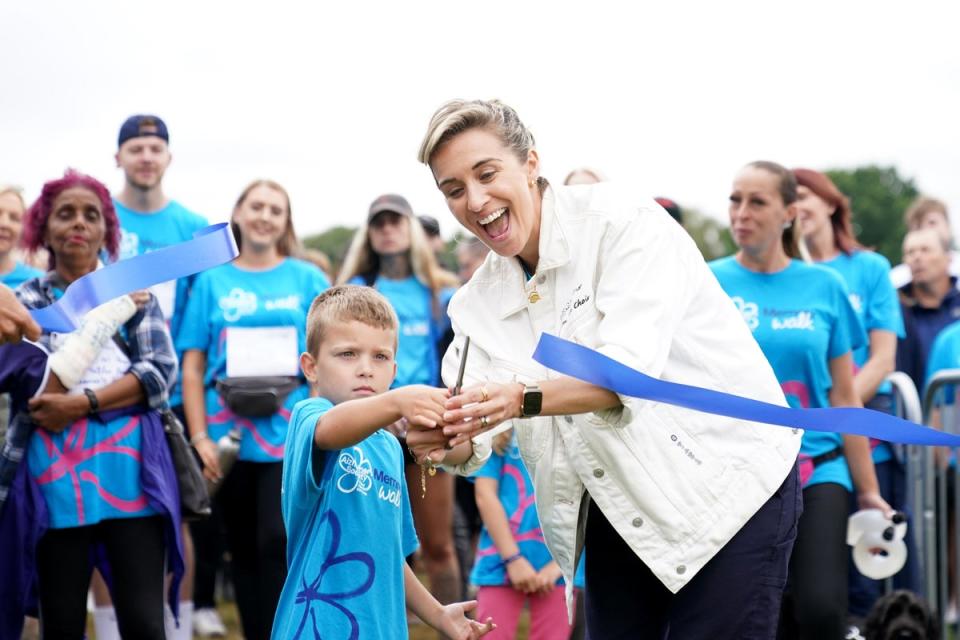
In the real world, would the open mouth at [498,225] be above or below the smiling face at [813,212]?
below

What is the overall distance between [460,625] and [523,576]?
1.67m

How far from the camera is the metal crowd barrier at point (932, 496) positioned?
19.9 ft

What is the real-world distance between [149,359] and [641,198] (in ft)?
7.90

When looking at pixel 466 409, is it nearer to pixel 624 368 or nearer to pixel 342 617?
pixel 624 368

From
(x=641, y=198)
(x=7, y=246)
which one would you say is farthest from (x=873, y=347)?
(x=7, y=246)

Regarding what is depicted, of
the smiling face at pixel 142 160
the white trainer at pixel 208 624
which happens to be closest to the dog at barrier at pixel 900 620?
the white trainer at pixel 208 624

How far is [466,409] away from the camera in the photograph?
9.67ft

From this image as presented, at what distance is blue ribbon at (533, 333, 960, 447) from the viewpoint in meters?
2.95

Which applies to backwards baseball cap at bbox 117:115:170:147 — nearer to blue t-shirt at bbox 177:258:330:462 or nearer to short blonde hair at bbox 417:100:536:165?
blue t-shirt at bbox 177:258:330:462

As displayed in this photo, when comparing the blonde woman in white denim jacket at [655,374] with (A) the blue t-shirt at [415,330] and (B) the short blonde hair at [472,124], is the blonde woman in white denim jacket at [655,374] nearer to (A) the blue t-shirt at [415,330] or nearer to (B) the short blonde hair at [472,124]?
(B) the short blonde hair at [472,124]

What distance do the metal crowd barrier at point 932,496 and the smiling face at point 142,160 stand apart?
402 centimetres

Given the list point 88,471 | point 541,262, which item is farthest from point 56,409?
point 541,262

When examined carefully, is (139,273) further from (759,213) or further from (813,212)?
(813,212)

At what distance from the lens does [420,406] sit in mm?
2951
